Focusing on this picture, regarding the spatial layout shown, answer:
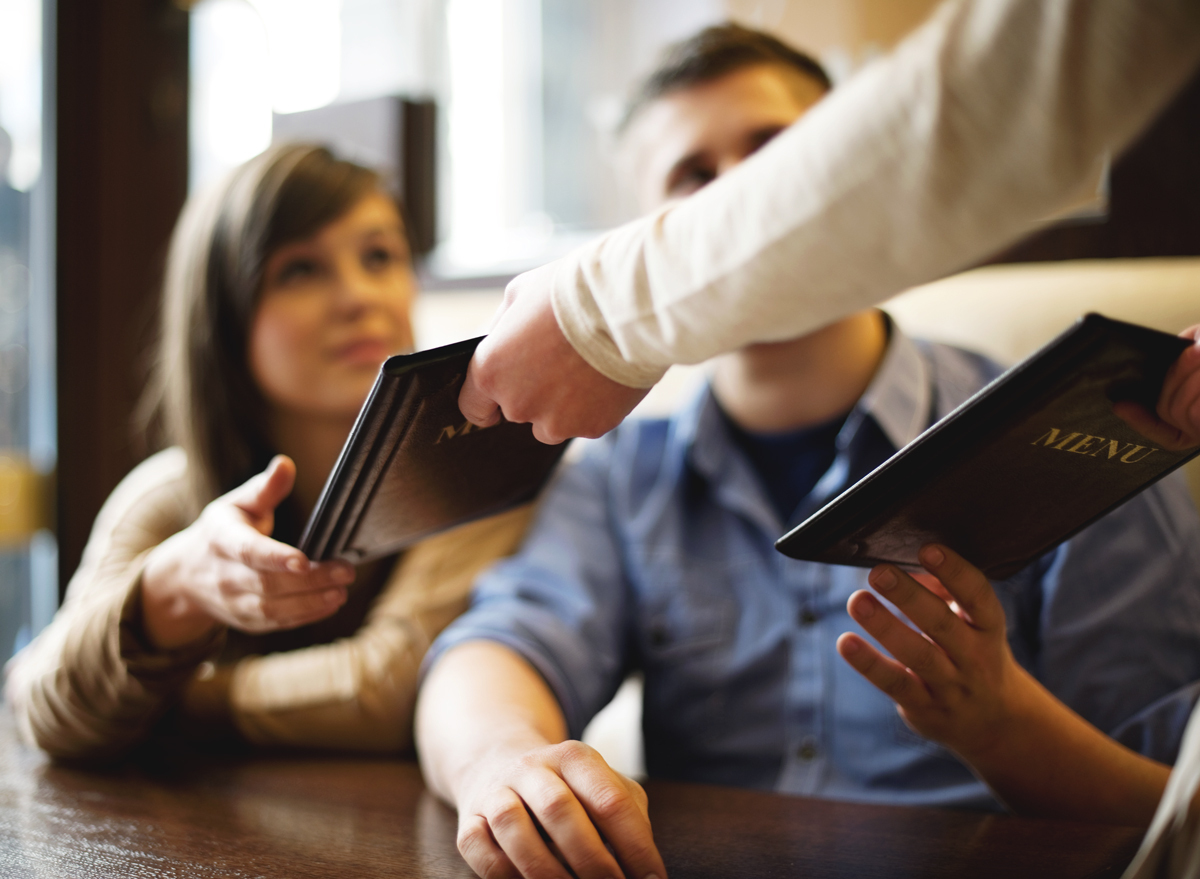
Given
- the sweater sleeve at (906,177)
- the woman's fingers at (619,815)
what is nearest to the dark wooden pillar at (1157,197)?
the sweater sleeve at (906,177)

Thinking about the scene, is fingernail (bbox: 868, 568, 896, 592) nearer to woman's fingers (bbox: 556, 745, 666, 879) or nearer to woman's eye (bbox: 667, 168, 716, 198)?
→ woman's fingers (bbox: 556, 745, 666, 879)

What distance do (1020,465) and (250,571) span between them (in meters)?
0.52

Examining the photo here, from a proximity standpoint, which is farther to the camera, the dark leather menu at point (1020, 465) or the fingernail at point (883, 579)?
the fingernail at point (883, 579)

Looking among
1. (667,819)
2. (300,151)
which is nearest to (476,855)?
(667,819)

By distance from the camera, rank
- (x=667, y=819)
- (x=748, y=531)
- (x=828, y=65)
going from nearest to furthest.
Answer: (x=667, y=819) < (x=748, y=531) < (x=828, y=65)

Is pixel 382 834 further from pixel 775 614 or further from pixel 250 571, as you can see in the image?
pixel 775 614

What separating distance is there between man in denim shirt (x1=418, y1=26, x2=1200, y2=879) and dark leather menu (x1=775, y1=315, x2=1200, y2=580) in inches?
10.5

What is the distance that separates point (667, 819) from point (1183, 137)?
112cm

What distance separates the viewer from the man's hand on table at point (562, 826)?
506 mm

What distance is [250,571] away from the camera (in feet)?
2.24

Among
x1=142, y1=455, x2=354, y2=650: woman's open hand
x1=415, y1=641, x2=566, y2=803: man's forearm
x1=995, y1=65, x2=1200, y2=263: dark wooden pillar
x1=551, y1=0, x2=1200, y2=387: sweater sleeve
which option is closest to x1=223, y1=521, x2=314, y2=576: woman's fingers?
x1=142, y1=455, x2=354, y2=650: woman's open hand

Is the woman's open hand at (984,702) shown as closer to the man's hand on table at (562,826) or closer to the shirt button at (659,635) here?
the man's hand on table at (562,826)

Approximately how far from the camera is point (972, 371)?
3.24 ft

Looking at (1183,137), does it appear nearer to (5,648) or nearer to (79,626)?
(79,626)
